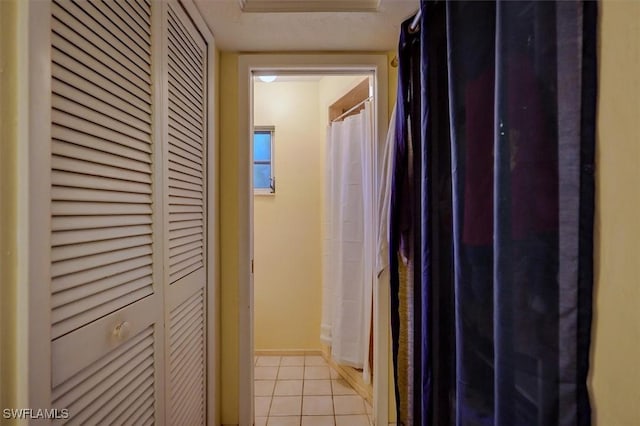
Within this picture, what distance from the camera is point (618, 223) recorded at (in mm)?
544

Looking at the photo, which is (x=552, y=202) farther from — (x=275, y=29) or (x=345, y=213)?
(x=345, y=213)

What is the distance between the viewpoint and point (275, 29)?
4.75 feet

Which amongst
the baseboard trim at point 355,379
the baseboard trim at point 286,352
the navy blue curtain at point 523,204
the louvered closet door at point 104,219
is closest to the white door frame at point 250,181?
the baseboard trim at point 355,379

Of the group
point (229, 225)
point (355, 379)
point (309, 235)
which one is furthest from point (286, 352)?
point (229, 225)

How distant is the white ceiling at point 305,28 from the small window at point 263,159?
1.03 meters

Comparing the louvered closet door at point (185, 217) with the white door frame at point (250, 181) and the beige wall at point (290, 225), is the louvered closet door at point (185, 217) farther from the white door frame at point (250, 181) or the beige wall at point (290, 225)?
the beige wall at point (290, 225)

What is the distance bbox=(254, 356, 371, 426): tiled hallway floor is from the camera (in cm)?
187

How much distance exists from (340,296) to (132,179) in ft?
5.51

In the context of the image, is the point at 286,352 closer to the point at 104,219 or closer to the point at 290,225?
the point at 290,225

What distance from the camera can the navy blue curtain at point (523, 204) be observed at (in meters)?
0.58

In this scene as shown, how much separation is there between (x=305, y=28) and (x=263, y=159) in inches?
54.7

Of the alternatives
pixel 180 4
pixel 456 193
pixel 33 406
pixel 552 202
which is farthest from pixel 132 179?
pixel 552 202

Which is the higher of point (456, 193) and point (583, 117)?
point (583, 117)

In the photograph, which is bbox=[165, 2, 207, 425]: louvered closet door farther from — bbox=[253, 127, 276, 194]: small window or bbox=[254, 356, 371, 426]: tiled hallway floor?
bbox=[253, 127, 276, 194]: small window
